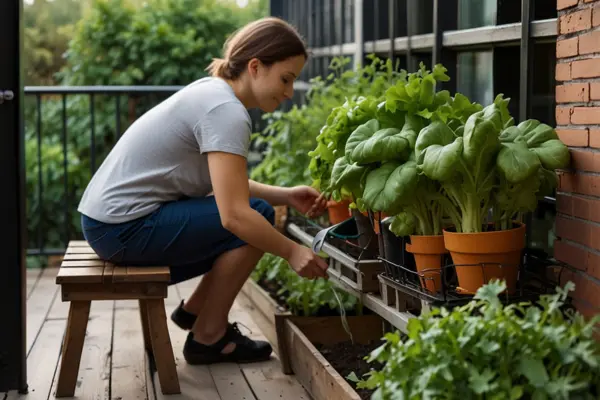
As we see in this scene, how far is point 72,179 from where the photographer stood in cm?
618

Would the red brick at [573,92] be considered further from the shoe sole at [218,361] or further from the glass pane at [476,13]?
the shoe sole at [218,361]

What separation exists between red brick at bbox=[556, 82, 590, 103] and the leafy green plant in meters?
0.66

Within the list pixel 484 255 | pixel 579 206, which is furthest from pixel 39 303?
pixel 579 206

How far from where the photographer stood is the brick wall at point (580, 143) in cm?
213

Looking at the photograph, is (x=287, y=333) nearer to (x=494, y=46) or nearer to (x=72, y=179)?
(x=494, y=46)

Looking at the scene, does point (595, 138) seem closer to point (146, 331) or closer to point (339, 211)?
point (339, 211)

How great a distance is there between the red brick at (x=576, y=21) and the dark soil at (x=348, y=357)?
1.24 metres

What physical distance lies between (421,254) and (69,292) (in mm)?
1165

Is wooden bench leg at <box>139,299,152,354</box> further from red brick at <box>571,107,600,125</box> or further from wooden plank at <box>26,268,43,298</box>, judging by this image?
red brick at <box>571,107,600,125</box>

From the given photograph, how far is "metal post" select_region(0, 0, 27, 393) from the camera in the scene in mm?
2834

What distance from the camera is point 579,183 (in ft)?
7.29

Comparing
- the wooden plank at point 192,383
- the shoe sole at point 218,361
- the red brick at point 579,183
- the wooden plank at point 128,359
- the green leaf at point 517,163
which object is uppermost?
the green leaf at point 517,163

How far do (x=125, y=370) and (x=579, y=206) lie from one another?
1776mm

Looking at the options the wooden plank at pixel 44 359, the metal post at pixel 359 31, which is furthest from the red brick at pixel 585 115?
the metal post at pixel 359 31
